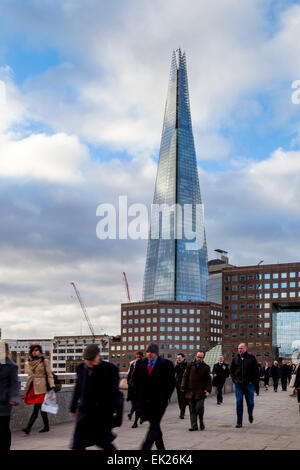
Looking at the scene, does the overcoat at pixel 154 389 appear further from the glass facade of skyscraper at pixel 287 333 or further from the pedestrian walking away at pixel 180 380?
the glass facade of skyscraper at pixel 287 333

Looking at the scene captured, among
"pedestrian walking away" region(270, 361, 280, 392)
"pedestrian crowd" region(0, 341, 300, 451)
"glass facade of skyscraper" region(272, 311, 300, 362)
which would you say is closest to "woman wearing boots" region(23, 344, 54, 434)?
"pedestrian crowd" region(0, 341, 300, 451)

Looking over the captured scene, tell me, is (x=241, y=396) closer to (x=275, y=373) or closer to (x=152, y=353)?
(x=152, y=353)

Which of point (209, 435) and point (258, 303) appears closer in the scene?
point (209, 435)

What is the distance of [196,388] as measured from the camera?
14.5 metres

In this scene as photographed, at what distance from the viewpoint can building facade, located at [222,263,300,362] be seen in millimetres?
170250

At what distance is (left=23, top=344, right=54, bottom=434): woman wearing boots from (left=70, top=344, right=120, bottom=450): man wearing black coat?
6.09 m

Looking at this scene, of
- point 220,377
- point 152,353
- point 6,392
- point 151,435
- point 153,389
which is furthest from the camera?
point 220,377

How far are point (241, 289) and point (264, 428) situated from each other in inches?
6460

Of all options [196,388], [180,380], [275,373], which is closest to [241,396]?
[196,388]

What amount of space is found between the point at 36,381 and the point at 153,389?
15.9ft
